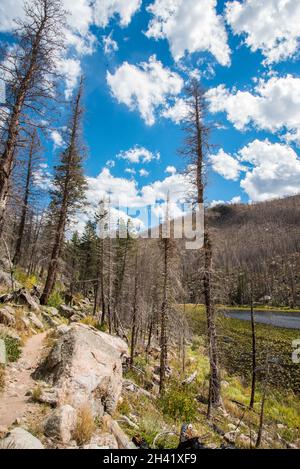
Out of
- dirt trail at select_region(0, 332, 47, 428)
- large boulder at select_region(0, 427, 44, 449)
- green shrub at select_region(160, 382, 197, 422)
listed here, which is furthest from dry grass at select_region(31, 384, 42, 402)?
green shrub at select_region(160, 382, 197, 422)

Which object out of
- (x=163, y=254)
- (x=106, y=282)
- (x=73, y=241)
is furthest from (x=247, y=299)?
(x=163, y=254)

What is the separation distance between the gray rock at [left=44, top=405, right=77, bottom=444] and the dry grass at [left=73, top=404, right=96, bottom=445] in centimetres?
11

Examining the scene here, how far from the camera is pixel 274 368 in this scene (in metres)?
28.2

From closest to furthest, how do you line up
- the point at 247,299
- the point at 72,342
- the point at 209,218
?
the point at 72,342, the point at 209,218, the point at 247,299

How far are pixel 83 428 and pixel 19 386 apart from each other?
93.5 inches

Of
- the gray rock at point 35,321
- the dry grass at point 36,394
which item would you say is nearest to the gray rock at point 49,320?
the gray rock at point 35,321

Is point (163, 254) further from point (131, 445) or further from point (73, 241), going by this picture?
point (73, 241)

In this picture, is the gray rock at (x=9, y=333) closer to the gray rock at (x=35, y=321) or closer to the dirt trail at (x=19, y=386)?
the dirt trail at (x=19, y=386)

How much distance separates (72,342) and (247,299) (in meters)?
113

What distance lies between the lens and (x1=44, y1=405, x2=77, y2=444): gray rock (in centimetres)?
543

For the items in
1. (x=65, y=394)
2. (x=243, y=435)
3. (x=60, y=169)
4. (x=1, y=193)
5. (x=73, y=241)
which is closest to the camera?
(x=65, y=394)

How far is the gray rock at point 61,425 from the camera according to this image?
5.43 meters

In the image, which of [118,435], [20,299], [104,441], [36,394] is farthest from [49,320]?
[104,441]

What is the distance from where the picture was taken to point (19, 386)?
7297 millimetres
